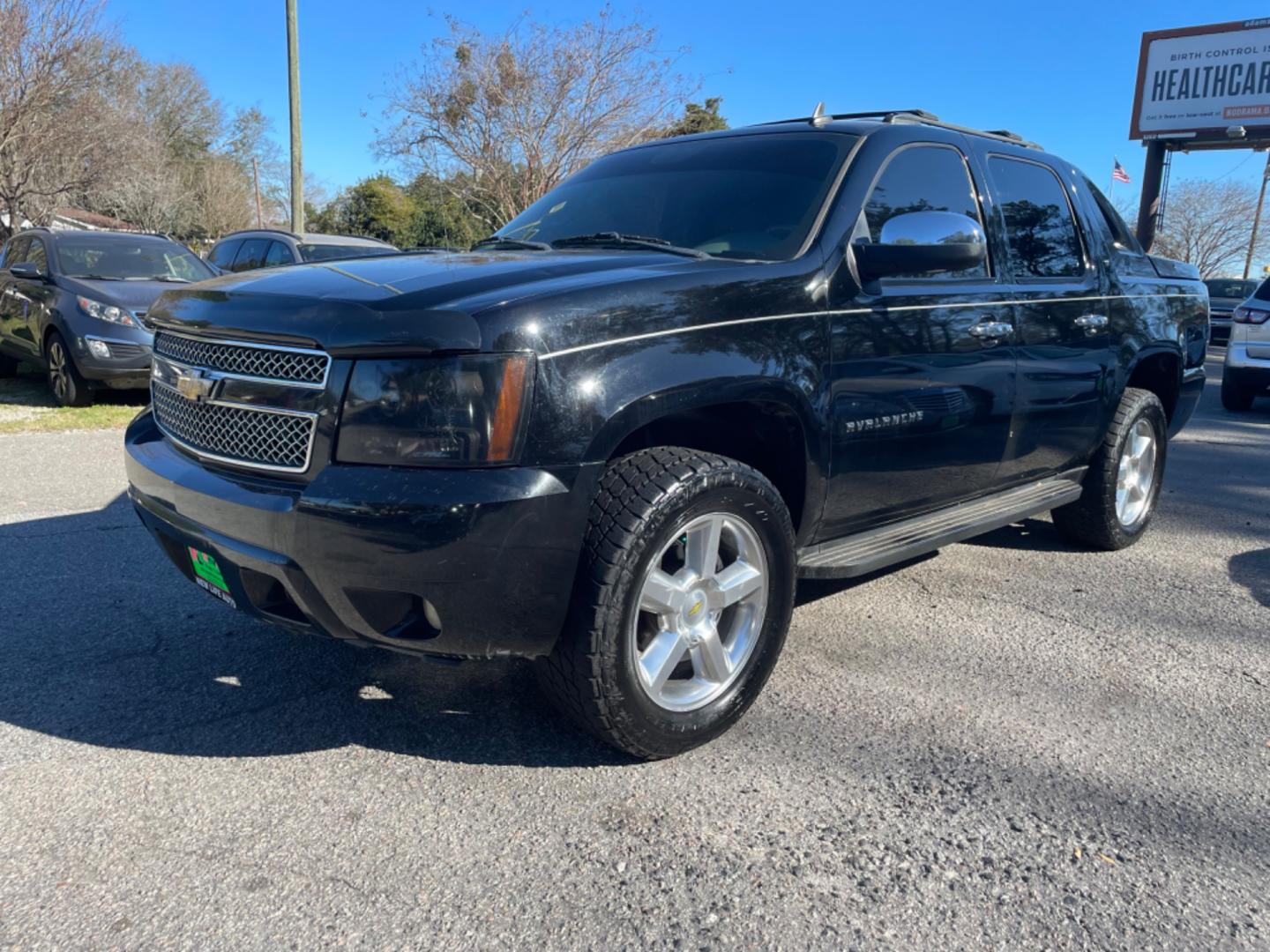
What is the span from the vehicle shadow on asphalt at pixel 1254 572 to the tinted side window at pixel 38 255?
9.81m

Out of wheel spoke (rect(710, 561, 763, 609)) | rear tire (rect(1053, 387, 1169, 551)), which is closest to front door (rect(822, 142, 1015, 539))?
wheel spoke (rect(710, 561, 763, 609))

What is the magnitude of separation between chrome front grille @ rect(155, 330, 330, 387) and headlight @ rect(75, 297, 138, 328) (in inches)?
246

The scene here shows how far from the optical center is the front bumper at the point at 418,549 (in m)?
2.30

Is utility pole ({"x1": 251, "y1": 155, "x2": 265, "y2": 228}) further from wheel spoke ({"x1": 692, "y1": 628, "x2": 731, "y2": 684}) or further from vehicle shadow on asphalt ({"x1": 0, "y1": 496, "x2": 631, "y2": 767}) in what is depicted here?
wheel spoke ({"x1": 692, "y1": 628, "x2": 731, "y2": 684})

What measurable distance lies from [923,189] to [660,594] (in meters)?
2.01

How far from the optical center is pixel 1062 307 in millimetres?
4207

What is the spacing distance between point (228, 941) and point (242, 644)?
5.57 feet

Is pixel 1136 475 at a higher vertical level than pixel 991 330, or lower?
lower

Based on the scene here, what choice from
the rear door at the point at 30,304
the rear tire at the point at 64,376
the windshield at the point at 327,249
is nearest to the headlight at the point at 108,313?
the rear tire at the point at 64,376

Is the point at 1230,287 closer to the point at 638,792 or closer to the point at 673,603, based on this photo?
the point at 673,603

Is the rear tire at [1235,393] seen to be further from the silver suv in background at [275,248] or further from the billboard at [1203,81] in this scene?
the billboard at [1203,81]

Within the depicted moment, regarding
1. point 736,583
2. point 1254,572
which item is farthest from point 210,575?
point 1254,572

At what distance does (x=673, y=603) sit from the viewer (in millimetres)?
2736

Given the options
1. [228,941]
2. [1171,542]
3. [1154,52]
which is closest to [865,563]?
[228,941]
